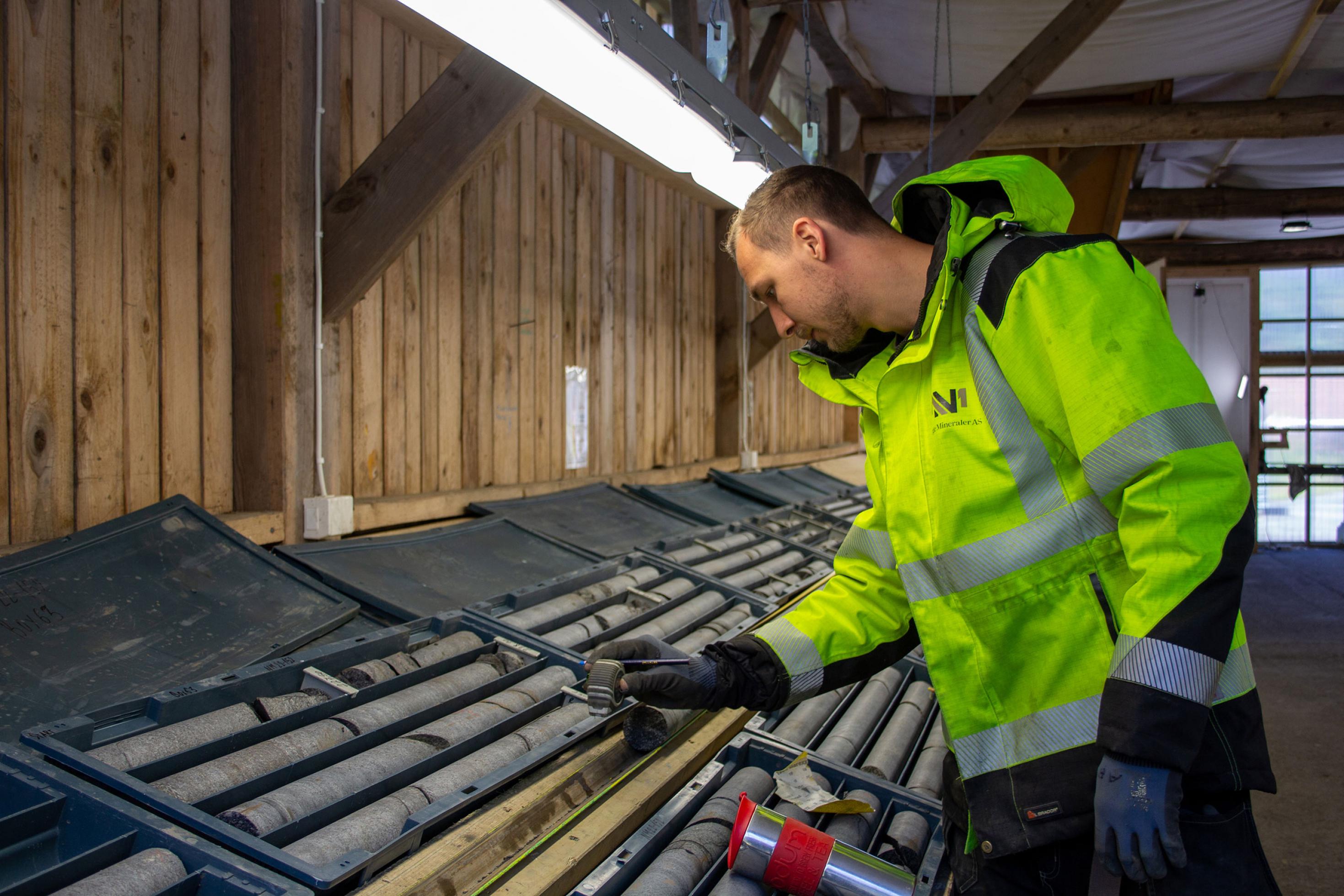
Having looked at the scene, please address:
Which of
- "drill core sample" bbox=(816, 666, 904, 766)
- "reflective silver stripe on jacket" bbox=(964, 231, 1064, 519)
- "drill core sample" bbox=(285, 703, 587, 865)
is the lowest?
"drill core sample" bbox=(816, 666, 904, 766)

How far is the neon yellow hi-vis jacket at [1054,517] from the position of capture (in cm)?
116

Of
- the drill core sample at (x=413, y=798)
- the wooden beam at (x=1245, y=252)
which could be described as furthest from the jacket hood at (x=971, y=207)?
the wooden beam at (x=1245, y=252)

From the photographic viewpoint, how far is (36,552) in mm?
2143

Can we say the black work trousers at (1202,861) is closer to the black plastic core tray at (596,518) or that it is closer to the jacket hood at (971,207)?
the jacket hood at (971,207)

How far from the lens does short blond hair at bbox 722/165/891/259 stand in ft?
5.26

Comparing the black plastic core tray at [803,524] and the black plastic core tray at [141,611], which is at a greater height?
the black plastic core tray at [141,611]

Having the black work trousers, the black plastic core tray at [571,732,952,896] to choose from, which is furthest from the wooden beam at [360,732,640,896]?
the black work trousers

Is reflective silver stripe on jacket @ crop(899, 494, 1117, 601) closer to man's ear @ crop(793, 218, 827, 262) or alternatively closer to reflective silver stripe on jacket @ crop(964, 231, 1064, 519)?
reflective silver stripe on jacket @ crop(964, 231, 1064, 519)

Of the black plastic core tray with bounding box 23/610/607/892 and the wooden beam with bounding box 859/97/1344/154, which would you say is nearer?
the black plastic core tray with bounding box 23/610/607/892

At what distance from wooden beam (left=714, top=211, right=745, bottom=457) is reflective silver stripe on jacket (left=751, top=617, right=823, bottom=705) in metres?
4.84

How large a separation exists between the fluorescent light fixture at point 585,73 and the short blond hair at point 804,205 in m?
0.74

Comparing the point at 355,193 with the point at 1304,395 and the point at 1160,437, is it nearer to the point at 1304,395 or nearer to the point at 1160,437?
the point at 1160,437

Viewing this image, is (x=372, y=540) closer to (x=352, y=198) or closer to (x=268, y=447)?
(x=268, y=447)

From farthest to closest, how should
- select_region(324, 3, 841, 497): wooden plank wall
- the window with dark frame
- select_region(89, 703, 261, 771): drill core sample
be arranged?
the window with dark frame < select_region(324, 3, 841, 497): wooden plank wall < select_region(89, 703, 261, 771): drill core sample
